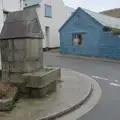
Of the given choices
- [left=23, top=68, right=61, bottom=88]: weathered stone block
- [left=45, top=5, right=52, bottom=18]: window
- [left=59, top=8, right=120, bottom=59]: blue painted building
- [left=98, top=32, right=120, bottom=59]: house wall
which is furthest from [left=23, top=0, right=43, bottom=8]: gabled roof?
[left=23, top=68, right=61, bottom=88]: weathered stone block

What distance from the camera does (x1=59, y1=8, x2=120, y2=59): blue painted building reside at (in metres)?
20.9

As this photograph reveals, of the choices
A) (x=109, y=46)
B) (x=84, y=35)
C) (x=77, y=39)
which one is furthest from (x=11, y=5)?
(x=77, y=39)

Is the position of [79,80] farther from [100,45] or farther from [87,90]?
[100,45]

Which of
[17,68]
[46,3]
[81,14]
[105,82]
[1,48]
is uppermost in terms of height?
[46,3]

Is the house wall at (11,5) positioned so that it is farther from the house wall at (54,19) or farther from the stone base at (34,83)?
the house wall at (54,19)

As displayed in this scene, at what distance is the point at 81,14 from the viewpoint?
77.8 feet

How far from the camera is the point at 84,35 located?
23516 mm

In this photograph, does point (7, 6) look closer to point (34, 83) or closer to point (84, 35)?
point (34, 83)

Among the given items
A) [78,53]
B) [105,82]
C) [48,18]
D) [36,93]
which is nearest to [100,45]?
[78,53]

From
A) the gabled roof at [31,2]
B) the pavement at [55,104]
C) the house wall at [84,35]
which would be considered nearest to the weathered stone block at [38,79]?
the pavement at [55,104]

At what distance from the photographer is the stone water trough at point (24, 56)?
7543 millimetres

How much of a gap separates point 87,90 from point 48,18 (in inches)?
831

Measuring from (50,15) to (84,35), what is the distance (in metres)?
7.23

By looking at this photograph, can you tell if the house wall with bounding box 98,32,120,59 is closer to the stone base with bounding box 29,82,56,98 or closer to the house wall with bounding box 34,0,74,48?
the house wall with bounding box 34,0,74,48
